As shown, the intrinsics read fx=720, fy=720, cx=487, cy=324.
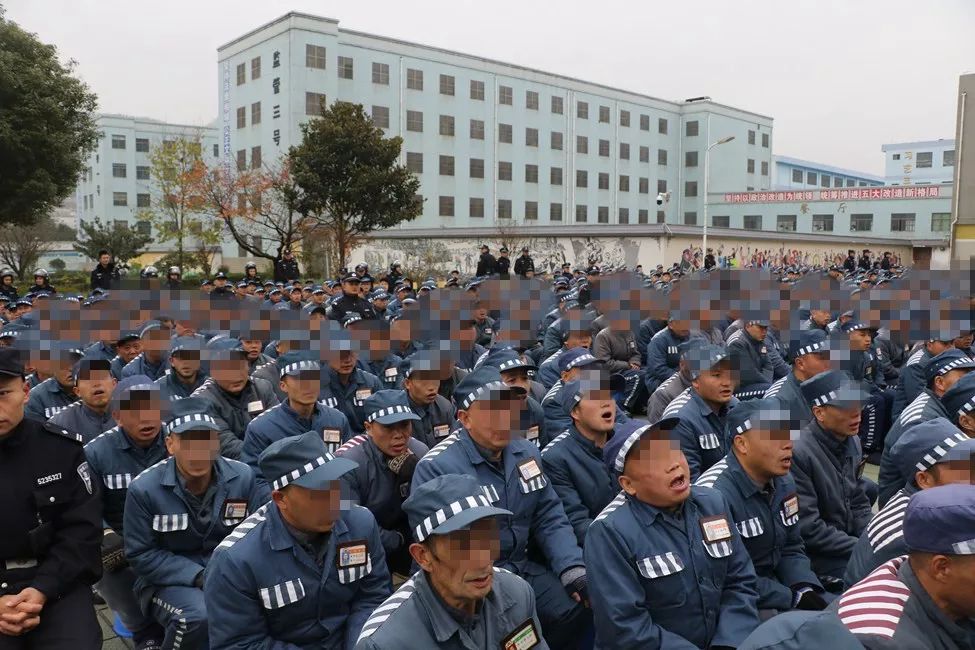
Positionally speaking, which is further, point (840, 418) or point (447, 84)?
point (447, 84)

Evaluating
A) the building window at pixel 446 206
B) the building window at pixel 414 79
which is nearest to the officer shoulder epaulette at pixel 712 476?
the building window at pixel 446 206

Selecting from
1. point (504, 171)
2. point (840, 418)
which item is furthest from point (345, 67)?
point (840, 418)

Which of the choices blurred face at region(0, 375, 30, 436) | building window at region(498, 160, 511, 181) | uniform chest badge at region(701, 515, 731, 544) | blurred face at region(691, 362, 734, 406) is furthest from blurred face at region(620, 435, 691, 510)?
building window at region(498, 160, 511, 181)

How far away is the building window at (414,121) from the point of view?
46812 mm

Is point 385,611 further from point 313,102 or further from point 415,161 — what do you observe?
point 415,161

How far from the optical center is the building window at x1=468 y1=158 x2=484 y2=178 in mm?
49938

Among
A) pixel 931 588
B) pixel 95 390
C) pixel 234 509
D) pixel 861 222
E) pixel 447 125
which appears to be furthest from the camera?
pixel 861 222

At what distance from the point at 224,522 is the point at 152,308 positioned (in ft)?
19.7

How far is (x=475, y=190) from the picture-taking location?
50.0 meters

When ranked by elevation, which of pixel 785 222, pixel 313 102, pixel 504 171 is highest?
pixel 313 102

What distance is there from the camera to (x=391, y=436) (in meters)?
4.86

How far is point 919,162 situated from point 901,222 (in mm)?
39004

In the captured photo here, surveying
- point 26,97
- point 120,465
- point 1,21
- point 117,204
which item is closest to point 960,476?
point 120,465

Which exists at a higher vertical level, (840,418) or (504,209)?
(504,209)
